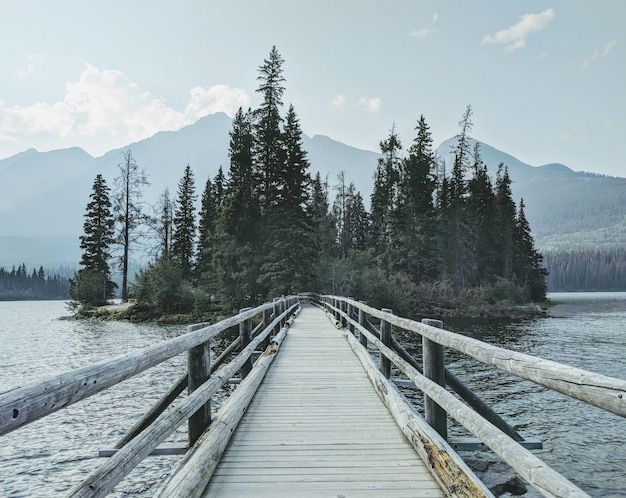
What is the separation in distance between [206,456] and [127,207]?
4416 centimetres

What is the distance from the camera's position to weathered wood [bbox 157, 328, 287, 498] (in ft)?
9.45

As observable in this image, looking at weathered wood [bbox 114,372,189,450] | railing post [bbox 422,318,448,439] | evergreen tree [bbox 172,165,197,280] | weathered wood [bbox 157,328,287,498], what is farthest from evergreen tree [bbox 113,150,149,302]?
railing post [bbox 422,318,448,439]

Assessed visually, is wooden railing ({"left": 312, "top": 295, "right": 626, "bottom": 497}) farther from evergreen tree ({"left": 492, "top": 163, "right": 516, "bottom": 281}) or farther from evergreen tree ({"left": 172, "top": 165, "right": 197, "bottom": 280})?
evergreen tree ({"left": 492, "top": 163, "right": 516, "bottom": 281})

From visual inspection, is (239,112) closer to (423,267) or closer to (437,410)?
(423,267)

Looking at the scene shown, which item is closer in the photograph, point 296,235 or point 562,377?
point 562,377

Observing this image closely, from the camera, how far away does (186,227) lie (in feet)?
178

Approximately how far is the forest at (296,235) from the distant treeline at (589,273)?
99.9 meters

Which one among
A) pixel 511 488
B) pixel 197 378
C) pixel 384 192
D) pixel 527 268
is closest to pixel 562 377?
pixel 197 378

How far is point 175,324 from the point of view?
33594mm

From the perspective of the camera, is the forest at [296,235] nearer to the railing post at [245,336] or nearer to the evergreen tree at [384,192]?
the evergreen tree at [384,192]

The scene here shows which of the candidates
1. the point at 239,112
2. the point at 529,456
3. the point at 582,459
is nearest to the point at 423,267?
the point at 239,112

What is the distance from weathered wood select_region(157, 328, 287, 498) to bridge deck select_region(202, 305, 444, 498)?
11 centimetres

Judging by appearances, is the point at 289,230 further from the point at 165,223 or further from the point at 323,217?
the point at 323,217

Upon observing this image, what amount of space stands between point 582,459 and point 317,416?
5.71 metres
